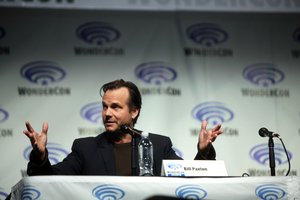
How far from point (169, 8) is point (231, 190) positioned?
7.12ft

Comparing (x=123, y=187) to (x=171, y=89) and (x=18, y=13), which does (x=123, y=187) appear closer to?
(x=171, y=89)

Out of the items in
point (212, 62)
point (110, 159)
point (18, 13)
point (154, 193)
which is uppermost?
point (18, 13)

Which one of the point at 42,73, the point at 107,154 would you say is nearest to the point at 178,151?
the point at 107,154

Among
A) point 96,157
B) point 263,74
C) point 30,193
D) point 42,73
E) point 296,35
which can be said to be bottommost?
point 30,193

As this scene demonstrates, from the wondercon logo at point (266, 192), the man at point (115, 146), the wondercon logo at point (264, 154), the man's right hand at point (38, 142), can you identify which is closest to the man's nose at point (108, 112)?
the man at point (115, 146)

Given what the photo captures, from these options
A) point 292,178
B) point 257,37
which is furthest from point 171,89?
point 292,178

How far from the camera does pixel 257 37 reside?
4.32 m

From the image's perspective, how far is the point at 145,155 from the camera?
304 centimetres

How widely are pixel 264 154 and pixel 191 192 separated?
1969 millimetres

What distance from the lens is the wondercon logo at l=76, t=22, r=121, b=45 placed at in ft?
13.6

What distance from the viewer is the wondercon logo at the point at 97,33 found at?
4156 mm

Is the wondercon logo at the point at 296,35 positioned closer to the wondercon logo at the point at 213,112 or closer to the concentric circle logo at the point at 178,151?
the wondercon logo at the point at 213,112

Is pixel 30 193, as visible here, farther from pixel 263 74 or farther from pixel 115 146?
pixel 263 74

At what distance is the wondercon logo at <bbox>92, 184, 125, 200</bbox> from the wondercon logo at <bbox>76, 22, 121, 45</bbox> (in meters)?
2.09
